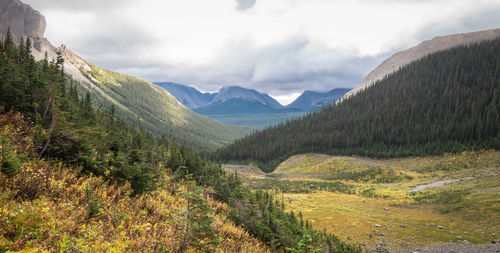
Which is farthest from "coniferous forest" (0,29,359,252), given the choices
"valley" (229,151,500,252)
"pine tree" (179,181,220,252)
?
"valley" (229,151,500,252)

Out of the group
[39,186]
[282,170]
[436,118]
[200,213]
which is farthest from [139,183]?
[436,118]

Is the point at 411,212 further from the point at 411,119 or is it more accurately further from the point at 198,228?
the point at 411,119

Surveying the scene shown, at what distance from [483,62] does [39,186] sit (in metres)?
175

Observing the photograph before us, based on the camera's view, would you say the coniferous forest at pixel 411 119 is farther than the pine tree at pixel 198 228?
Yes

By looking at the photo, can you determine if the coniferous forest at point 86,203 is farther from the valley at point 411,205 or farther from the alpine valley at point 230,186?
the valley at point 411,205

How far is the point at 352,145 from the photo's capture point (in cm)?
10369

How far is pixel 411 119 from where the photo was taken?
104812mm

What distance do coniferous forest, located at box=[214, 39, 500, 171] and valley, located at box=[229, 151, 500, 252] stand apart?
1706 centimetres

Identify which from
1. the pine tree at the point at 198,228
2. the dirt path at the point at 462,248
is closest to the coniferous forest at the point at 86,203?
the pine tree at the point at 198,228

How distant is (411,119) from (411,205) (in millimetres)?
84081

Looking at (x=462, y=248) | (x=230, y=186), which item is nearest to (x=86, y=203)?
(x=230, y=186)

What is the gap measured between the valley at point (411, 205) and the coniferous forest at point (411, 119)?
1706cm

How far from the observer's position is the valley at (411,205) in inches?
974

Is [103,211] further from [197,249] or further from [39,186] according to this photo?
[197,249]
